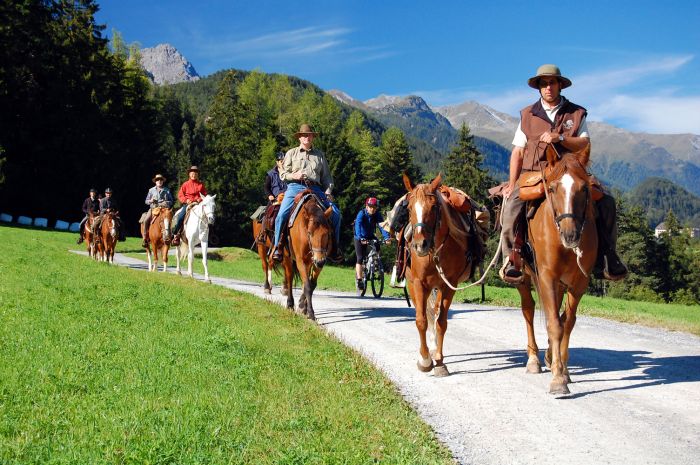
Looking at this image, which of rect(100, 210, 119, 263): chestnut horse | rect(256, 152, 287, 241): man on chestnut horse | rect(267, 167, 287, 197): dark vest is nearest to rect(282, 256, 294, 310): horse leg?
rect(256, 152, 287, 241): man on chestnut horse

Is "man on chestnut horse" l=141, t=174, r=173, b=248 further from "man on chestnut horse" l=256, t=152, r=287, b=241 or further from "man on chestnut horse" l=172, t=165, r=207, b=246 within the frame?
"man on chestnut horse" l=256, t=152, r=287, b=241

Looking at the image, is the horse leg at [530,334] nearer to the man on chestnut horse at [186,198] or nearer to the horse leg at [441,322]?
the horse leg at [441,322]

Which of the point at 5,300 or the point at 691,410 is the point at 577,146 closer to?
the point at 691,410

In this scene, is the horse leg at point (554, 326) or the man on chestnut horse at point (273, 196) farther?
the man on chestnut horse at point (273, 196)

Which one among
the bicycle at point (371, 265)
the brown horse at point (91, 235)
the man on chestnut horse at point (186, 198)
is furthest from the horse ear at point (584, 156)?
the brown horse at point (91, 235)

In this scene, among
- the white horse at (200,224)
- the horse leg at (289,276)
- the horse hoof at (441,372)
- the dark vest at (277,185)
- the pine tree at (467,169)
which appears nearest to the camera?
the horse hoof at (441,372)

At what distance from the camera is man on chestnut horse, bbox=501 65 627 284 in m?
7.89

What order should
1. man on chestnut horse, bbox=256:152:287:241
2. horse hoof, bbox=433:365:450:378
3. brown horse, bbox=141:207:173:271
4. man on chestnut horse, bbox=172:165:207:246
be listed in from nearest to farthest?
horse hoof, bbox=433:365:450:378 < man on chestnut horse, bbox=256:152:287:241 < man on chestnut horse, bbox=172:165:207:246 < brown horse, bbox=141:207:173:271

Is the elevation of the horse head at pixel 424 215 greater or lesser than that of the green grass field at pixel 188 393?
greater

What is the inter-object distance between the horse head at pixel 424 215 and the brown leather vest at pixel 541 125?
131cm

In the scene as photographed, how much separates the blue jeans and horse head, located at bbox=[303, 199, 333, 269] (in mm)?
395

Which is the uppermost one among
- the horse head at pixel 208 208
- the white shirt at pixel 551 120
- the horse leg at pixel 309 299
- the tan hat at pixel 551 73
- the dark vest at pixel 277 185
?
the tan hat at pixel 551 73

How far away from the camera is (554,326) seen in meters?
7.44

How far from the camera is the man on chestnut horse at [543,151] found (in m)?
7.89
